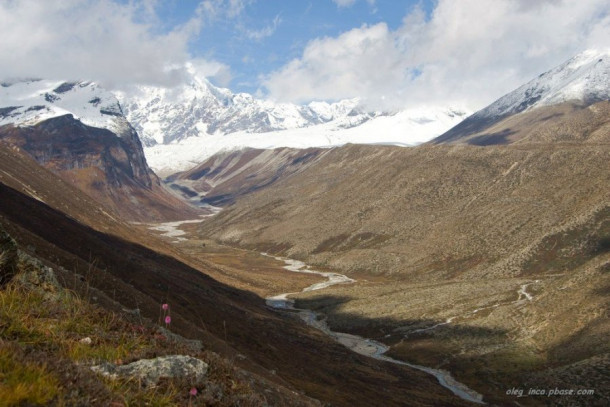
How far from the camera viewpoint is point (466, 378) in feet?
220

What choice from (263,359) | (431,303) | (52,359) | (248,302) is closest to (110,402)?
(52,359)

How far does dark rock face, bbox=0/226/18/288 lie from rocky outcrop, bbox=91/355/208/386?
13.1 ft

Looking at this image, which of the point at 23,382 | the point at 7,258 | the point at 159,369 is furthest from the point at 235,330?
the point at 23,382

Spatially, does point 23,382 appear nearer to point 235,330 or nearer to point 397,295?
point 235,330

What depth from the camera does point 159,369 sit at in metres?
8.62

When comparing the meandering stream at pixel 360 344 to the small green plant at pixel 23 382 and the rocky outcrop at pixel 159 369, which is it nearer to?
the rocky outcrop at pixel 159 369

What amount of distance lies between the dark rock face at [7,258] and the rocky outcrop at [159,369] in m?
4.00

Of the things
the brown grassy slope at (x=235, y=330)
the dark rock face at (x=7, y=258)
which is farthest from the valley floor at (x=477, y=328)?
the dark rock face at (x=7, y=258)

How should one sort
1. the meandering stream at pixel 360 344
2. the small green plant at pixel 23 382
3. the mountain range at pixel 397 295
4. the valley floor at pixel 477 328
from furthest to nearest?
the meandering stream at pixel 360 344
the valley floor at pixel 477 328
the mountain range at pixel 397 295
the small green plant at pixel 23 382

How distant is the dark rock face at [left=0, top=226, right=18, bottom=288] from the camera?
35.2 feet

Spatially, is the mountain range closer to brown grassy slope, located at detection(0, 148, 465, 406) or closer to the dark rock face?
the dark rock face

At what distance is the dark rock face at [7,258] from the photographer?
1073 cm

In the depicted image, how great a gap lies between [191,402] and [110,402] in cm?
149

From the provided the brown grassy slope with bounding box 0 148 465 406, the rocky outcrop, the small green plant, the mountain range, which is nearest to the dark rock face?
the mountain range
